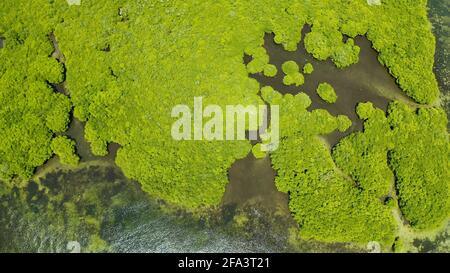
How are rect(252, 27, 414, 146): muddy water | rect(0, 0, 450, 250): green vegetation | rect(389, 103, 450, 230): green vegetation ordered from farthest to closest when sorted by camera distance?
rect(252, 27, 414, 146): muddy water → rect(0, 0, 450, 250): green vegetation → rect(389, 103, 450, 230): green vegetation

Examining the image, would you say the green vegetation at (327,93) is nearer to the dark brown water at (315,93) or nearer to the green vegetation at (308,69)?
the dark brown water at (315,93)

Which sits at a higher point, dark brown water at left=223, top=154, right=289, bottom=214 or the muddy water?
the muddy water

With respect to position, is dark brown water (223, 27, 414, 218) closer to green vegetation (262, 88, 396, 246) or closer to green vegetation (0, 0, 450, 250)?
green vegetation (0, 0, 450, 250)

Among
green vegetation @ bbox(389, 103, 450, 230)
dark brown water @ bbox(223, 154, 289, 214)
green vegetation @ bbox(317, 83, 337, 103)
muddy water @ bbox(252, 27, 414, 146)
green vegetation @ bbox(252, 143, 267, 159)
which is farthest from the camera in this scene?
muddy water @ bbox(252, 27, 414, 146)

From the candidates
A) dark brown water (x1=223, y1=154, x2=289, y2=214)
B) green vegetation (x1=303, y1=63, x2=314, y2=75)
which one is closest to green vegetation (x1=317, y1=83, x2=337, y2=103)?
green vegetation (x1=303, y1=63, x2=314, y2=75)
